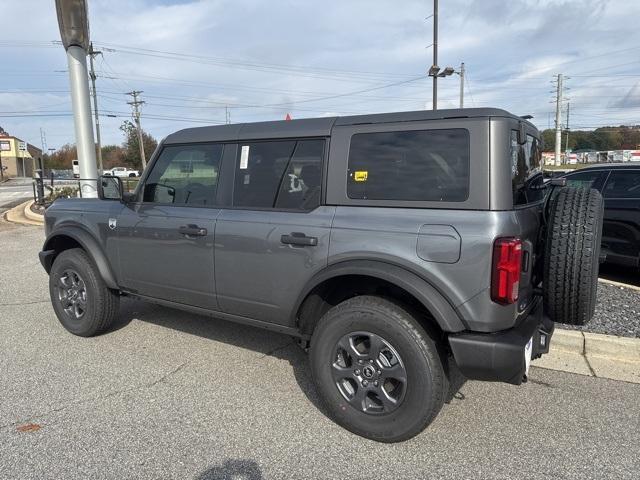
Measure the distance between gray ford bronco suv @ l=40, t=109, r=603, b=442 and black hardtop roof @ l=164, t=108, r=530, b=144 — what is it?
12 millimetres

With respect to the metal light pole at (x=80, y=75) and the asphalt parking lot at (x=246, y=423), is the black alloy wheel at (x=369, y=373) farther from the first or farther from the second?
the metal light pole at (x=80, y=75)

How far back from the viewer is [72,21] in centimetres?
1163

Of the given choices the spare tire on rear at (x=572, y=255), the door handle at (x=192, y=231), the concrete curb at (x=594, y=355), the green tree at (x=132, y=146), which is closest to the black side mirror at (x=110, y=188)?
the door handle at (x=192, y=231)

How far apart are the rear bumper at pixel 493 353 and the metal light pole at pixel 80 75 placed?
420 inches

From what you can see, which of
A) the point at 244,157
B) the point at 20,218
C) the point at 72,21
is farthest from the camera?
the point at 20,218

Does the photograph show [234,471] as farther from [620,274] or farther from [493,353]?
[620,274]

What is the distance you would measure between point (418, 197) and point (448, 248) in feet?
1.18

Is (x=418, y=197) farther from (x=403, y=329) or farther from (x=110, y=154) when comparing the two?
(x=110, y=154)

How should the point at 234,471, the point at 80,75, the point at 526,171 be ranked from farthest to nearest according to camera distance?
the point at 80,75 < the point at 526,171 < the point at 234,471

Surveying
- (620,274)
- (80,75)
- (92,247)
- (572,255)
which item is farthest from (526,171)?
(80,75)

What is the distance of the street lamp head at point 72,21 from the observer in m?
11.5

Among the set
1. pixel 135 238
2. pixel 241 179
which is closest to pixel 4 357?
pixel 135 238

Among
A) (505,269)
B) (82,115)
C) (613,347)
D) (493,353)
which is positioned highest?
(82,115)

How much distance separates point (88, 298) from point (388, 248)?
3057mm
